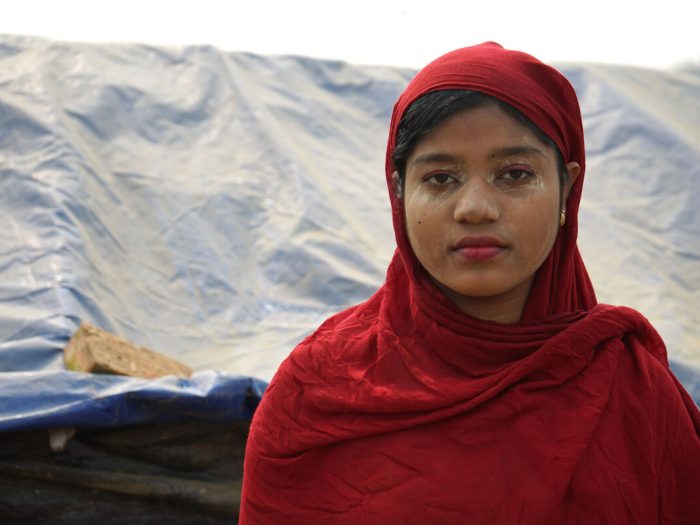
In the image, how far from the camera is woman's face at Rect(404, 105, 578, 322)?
1.40m

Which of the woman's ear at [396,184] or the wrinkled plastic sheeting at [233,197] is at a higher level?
the woman's ear at [396,184]

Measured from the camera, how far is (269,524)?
1572 mm

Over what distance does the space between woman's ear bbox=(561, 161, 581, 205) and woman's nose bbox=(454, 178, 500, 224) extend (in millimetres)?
145

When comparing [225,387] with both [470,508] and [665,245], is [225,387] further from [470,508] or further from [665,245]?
[665,245]

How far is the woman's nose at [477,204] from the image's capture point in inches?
54.7

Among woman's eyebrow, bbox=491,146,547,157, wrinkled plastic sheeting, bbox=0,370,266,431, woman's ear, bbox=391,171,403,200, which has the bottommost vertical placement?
wrinkled plastic sheeting, bbox=0,370,266,431

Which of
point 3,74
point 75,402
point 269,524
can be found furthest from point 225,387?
point 3,74

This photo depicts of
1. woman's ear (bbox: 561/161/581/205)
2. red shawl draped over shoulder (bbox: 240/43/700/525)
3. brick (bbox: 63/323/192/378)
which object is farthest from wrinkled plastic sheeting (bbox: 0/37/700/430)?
woman's ear (bbox: 561/161/581/205)

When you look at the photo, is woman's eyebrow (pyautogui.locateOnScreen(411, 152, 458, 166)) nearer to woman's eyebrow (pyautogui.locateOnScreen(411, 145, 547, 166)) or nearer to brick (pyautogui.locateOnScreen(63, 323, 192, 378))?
woman's eyebrow (pyautogui.locateOnScreen(411, 145, 547, 166))

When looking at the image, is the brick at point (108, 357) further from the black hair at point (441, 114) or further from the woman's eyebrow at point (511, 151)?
the woman's eyebrow at point (511, 151)

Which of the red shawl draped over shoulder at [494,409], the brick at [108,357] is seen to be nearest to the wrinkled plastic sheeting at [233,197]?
the brick at [108,357]

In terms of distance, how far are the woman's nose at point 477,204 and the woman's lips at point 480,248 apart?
3 centimetres

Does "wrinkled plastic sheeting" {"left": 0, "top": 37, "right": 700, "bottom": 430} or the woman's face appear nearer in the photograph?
the woman's face

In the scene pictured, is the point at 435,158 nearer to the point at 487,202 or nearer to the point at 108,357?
the point at 487,202
